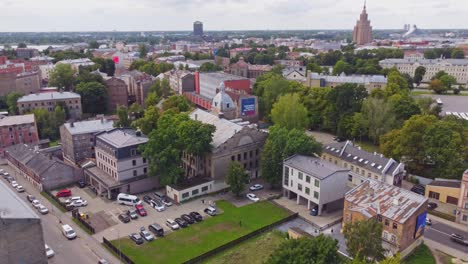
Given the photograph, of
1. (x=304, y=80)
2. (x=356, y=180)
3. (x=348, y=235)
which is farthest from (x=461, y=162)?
(x=304, y=80)

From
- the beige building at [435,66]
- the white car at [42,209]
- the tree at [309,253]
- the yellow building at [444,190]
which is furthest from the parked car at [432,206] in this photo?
the beige building at [435,66]

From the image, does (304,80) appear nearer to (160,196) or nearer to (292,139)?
(292,139)

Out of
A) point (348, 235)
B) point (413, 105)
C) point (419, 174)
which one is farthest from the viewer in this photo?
point (413, 105)

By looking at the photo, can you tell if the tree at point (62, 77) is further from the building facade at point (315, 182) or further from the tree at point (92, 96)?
the building facade at point (315, 182)

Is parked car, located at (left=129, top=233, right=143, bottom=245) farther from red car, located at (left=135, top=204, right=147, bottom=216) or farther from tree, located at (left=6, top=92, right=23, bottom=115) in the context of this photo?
tree, located at (left=6, top=92, right=23, bottom=115)

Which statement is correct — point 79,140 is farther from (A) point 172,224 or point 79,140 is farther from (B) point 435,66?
(B) point 435,66

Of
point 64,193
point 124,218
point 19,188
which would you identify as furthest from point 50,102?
point 124,218

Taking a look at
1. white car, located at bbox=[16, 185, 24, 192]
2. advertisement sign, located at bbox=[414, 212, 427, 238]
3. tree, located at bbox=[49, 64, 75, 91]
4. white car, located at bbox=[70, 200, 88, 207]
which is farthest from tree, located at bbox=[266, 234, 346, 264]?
tree, located at bbox=[49, 64, 75, 91]
